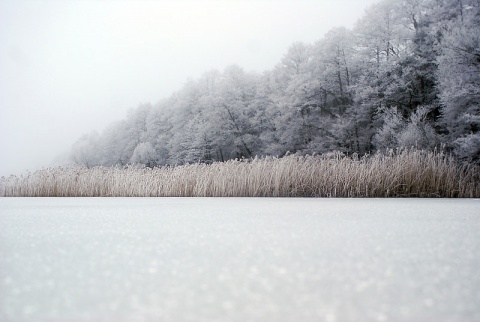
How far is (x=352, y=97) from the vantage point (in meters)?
19.0

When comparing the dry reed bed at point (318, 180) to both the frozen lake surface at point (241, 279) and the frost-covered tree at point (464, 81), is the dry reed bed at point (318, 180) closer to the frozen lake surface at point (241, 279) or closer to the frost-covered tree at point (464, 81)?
the frost-covered tree at point (464, 81)

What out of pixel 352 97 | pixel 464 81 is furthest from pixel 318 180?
pixel 352 97

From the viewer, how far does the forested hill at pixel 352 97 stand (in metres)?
11.3

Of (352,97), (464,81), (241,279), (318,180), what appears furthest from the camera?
(352,97)

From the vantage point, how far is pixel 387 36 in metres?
16.9

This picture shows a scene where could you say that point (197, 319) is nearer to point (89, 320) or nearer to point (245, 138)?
point (89, 320)

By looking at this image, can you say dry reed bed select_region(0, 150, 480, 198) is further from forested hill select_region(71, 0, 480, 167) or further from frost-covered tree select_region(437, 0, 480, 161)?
forested hill select_region(71, 0, 480, 167)

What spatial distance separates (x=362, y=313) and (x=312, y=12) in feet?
651

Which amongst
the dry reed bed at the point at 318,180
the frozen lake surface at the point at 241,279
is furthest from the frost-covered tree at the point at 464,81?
the frozen lake surface at the point at 241,279

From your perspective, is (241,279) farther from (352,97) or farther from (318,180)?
(352,97)

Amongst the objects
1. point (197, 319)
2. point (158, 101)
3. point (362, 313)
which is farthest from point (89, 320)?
point (158, 101)

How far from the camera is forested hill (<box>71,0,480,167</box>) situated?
11289 mm

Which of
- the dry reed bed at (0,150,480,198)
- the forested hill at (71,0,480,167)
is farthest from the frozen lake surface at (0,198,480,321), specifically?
the forested hill at (71,0,480,167)

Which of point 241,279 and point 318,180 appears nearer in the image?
point 241,279
